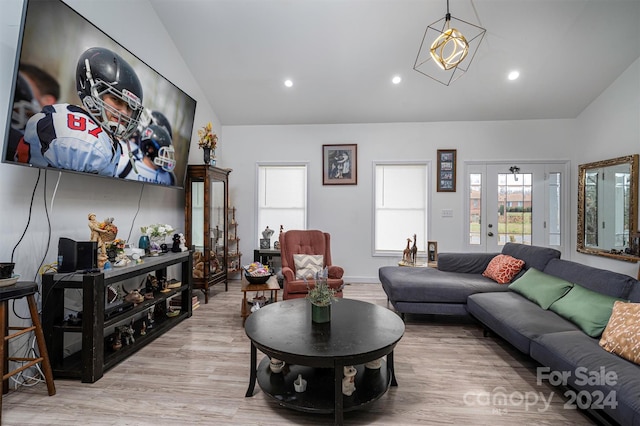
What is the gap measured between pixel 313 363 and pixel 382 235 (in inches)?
157

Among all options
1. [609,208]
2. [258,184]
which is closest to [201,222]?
[258,184]

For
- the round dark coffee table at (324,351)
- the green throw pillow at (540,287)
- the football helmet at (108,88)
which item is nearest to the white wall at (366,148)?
the football helmet at (108,88)

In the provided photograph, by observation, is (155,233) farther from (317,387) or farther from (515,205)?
(515,205)

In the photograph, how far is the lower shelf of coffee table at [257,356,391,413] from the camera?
6.03ft

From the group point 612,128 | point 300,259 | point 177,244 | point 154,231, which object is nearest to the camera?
point 154,231

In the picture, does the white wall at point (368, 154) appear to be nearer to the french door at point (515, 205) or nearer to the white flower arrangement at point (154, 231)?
the french door at point (515, 205)

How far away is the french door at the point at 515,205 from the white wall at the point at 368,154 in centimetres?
15

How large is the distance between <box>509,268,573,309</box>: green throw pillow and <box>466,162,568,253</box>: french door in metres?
2.17

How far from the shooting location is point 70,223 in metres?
2.60

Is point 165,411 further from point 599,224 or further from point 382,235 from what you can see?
point 599,224

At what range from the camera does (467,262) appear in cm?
403

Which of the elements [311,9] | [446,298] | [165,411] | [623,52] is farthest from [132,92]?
[623,52]

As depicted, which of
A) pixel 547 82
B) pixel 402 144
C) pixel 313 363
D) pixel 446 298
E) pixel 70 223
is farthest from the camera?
pixel 402 144

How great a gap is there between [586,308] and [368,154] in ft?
12.2
